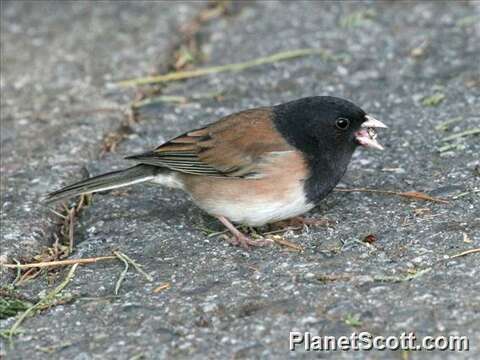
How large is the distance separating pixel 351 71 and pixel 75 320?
2963 mm

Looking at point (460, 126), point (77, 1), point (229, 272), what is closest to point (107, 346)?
point (229, 272)

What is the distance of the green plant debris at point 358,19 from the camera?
639 centimetres

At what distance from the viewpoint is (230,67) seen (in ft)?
19.8

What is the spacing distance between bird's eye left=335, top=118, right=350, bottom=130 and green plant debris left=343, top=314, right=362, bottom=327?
1.25 metres

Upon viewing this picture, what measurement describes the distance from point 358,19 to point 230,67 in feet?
Answer: 3.53

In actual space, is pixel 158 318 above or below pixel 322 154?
below

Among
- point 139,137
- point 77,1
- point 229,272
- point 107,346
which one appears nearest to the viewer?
point 107,346

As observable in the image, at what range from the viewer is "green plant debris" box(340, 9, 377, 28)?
639cm

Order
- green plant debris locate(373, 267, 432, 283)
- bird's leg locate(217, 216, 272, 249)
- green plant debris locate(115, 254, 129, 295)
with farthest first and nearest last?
1. bird's leg locate(217, 216, 272, 249)
2. green plant debris locate(115, 254, 129, 295)
3. green plant debris locate(373, 267, 432, 283)

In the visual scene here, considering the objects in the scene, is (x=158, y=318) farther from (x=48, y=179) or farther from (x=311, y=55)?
(x=311, y=55)

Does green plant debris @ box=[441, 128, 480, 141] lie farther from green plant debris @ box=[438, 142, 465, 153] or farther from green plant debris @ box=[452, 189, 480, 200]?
green plant debris @ box=[452, 189, 480, 200]

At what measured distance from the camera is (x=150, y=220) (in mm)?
4477

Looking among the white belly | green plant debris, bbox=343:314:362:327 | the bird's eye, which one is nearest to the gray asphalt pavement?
green plant debris, bbox=343:314:362:327

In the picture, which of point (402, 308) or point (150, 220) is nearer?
point (402, 308)
